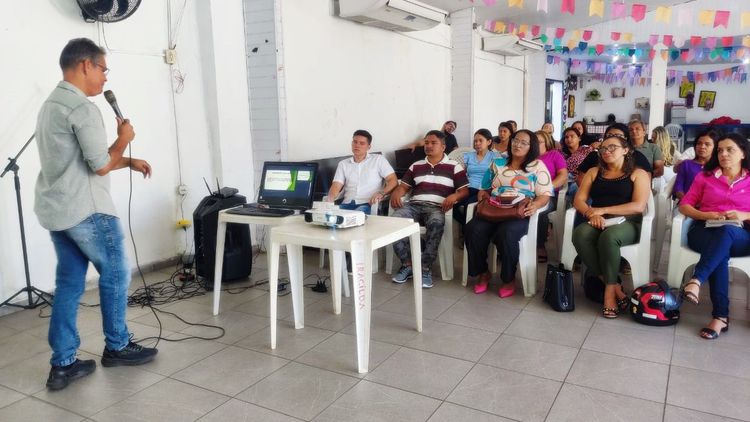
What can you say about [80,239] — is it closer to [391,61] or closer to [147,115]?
[147,115]

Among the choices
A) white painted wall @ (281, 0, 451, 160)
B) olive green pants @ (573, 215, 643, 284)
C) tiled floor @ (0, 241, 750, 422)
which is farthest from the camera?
Answer: white painted wall @ (281, 0, 451, 160)

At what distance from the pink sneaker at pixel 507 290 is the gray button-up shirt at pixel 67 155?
7.93ft

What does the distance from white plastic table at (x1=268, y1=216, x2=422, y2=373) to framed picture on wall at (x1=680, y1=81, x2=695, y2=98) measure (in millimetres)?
12807

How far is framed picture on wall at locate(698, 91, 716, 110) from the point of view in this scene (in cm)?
1275

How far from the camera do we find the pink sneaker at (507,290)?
3508 millimetres

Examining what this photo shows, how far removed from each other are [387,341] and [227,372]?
820mm

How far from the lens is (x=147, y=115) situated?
4.03 metres

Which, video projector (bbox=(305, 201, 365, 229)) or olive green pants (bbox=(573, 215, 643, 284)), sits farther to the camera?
olive green pants (bbox=(573, 215, 643, 284))

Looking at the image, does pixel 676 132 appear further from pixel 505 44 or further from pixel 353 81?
pixel 353 81

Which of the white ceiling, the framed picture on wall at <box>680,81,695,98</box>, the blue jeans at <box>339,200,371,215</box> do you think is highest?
the white ceiling

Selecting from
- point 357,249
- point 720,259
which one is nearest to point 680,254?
point 720,259

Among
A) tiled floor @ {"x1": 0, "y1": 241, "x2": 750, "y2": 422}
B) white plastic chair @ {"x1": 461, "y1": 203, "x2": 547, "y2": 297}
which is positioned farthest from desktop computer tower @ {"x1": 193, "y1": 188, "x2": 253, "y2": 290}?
white plastic chair @ {"x1": 461, "y1": 203, "x2": 547, "y2": 297}

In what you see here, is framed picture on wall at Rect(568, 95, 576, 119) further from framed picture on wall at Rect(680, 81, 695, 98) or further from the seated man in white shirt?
the seated man in white shirt

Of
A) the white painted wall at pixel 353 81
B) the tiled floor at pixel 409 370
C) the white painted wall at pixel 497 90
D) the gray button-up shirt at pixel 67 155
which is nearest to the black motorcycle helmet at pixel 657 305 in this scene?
the tiled floor at pixel 409 370
